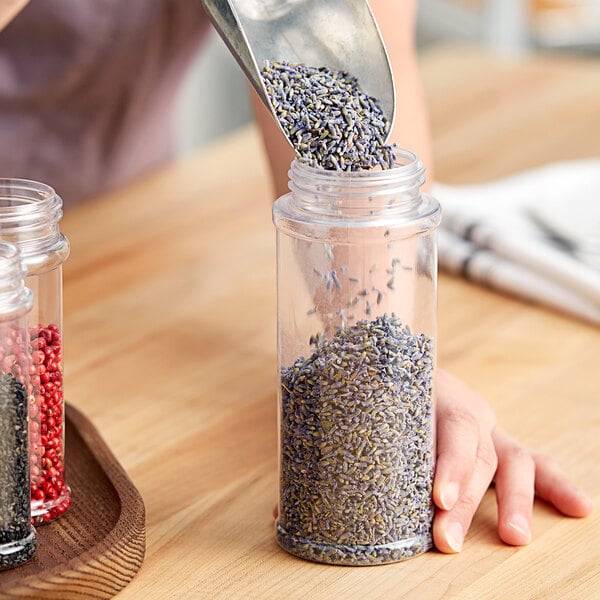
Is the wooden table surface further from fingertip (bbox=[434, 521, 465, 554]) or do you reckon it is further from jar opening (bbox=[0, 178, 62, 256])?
jar opening (bbox=[0, 178, 62, 256])

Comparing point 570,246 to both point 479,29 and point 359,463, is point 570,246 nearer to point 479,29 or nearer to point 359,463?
point 359,463

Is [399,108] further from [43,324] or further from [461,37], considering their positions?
[461,37]

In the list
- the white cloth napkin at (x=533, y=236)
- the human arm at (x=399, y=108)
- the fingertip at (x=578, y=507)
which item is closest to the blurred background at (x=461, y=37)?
the white cloth napkin at (x=533, y=236)

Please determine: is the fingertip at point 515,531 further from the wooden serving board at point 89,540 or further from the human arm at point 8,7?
the human arm at point 8,7

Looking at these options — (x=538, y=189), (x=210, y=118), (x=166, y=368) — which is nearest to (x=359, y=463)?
(x=166, y=368)

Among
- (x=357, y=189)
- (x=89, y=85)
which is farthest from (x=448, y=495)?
(x=89, y=85)

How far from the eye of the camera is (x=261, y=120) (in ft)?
4.12

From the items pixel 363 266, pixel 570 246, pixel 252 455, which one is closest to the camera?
pixel 363 266

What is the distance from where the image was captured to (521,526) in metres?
0.90

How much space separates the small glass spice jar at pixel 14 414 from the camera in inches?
30.7

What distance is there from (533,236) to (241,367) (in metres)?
0.45

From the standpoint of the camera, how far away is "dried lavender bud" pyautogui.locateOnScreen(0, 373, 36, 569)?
795mm

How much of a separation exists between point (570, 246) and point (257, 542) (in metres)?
0.68

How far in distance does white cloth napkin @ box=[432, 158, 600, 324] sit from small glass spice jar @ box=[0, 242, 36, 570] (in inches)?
28.1
